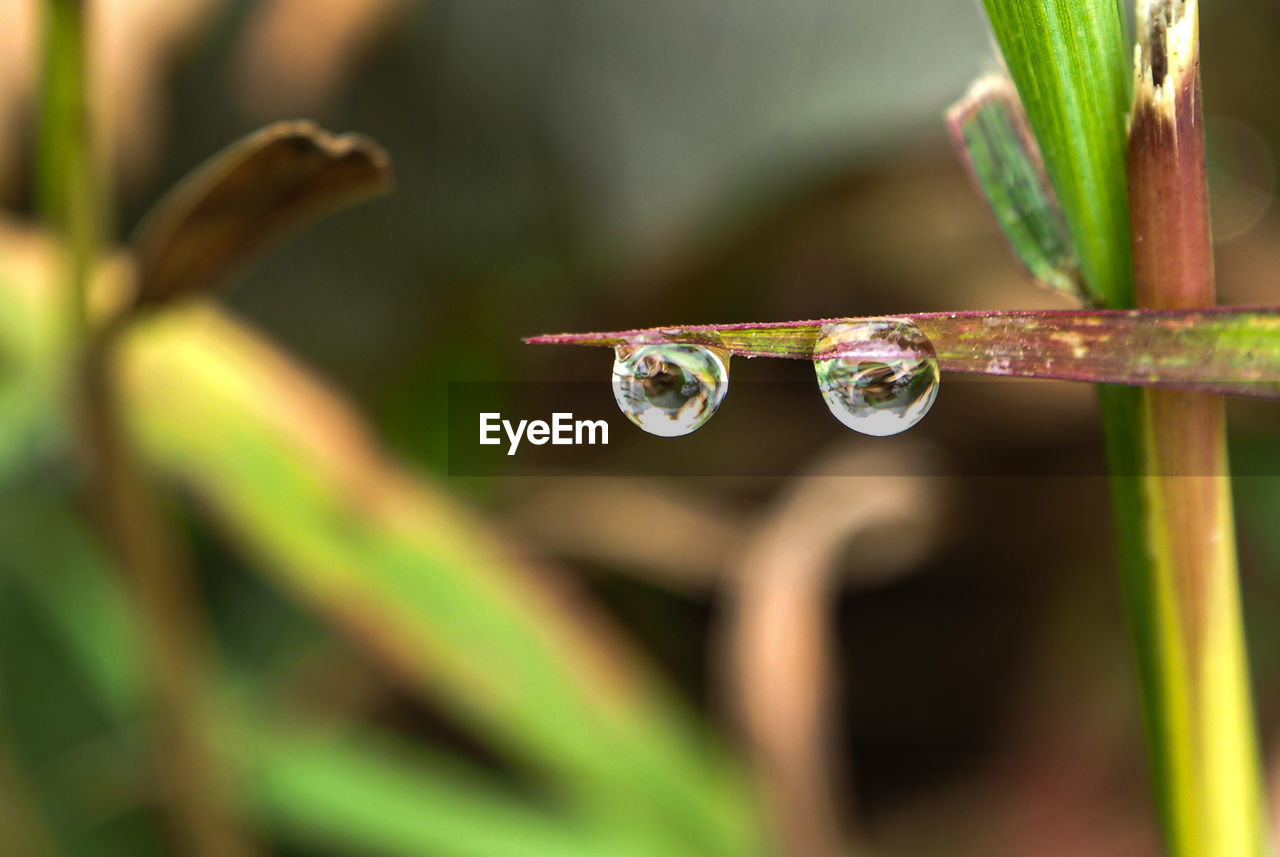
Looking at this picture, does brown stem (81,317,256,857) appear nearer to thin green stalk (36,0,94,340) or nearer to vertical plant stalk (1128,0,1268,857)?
thin green stalk (36,0,94,340)

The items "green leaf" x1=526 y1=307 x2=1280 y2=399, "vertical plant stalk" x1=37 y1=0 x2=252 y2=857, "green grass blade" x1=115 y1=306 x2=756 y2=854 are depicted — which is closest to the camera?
"green leaf" x1=526 y1=307 x2=1280 y2=399

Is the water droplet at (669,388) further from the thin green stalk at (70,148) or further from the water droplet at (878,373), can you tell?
the thin green stalk at (70,148)

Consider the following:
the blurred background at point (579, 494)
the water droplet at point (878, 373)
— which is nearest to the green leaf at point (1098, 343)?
the water droplet at point (878, 373)

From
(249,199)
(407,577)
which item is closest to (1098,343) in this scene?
(249,199)

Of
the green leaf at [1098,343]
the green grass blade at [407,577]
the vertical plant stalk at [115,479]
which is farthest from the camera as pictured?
the green grass blade at [407,577]

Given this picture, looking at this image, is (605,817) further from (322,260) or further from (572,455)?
(322,260)

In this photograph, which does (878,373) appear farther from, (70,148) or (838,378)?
(70,148)

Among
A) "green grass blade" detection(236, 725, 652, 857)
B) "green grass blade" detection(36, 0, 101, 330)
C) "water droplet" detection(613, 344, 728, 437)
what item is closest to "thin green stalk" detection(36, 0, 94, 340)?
"green grass blade" detection(36, 0, 101, 330)
